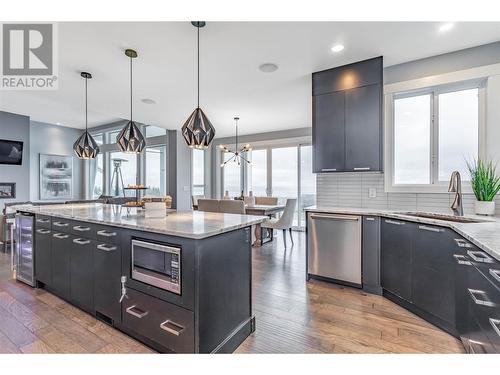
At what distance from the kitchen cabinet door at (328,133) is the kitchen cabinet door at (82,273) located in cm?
271

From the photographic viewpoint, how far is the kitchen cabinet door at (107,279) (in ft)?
6.25

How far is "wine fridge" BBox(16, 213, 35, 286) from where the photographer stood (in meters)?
2.85

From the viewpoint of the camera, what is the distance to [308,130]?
6410 millimetres

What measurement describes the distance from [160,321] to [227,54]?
2.74 meters

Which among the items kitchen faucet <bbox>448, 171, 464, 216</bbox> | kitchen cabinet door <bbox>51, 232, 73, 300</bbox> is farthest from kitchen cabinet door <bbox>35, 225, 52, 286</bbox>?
kitchen faucet <bbox>448, 171, 464, 216</bbox>

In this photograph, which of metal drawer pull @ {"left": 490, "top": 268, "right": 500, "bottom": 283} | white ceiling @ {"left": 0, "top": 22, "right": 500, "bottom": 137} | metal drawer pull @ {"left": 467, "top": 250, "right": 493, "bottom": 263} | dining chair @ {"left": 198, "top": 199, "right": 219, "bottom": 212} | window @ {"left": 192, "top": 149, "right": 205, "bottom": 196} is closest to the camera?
metal drawer pull @ {"left": 490, "top": 268, "right": 500, "bottom": 283}

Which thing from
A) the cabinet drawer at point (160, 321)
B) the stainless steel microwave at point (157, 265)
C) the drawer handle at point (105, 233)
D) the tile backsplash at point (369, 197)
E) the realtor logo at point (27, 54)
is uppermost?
the realtor logo at point (27, 54)

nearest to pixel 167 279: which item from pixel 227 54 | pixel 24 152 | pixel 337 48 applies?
pixel 227 54

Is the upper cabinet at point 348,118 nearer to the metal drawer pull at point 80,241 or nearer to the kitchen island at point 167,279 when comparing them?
the kitchen island at point 167,279

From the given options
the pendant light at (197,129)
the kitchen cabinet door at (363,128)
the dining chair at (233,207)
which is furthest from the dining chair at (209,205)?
the kitchen cabinet door at (363,128)

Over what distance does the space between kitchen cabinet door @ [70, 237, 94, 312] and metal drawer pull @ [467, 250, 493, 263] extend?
2779 millimetres

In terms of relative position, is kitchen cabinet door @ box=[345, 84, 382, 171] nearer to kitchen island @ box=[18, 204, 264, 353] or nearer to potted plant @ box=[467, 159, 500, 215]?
potted plant @ box=[467, 159, 500, 215]
